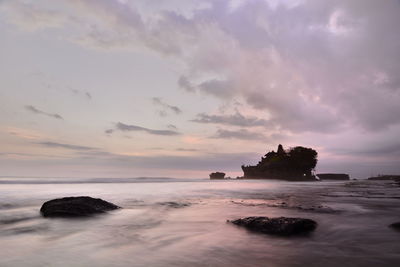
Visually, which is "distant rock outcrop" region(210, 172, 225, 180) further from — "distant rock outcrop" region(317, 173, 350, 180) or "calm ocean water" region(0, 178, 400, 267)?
"calm ocean water" region(0, 178, 400, 267)

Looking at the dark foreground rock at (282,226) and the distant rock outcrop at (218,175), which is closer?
the dark foreground rock at (282,226)

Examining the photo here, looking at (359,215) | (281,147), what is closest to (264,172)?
(281,147)

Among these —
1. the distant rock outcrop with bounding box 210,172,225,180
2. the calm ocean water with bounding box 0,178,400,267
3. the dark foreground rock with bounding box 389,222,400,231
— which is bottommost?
the calm ocean water with bounding box 0,178,400,267

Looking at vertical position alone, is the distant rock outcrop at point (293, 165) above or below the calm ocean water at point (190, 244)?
above

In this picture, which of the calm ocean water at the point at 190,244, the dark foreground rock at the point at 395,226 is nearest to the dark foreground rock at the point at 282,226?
the calm ocean water at the point at 190,244

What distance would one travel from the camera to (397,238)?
690 cm

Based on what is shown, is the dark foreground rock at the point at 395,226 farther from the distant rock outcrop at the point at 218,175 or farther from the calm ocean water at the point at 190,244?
the distant rock outcrop at the point at 218,175

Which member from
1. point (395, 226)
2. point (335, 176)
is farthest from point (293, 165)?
point (395, 226)

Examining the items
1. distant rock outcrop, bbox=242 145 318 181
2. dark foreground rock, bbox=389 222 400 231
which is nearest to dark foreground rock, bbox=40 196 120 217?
dark foreground rock, bbox=389 222 400 231

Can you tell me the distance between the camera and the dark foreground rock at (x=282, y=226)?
25.4ft

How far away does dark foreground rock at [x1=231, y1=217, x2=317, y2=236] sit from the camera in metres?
7.74

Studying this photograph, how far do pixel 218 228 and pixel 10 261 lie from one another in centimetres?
566

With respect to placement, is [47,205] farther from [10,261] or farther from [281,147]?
[281,147]

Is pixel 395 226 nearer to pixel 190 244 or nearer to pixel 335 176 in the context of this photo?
pixel 190 244
